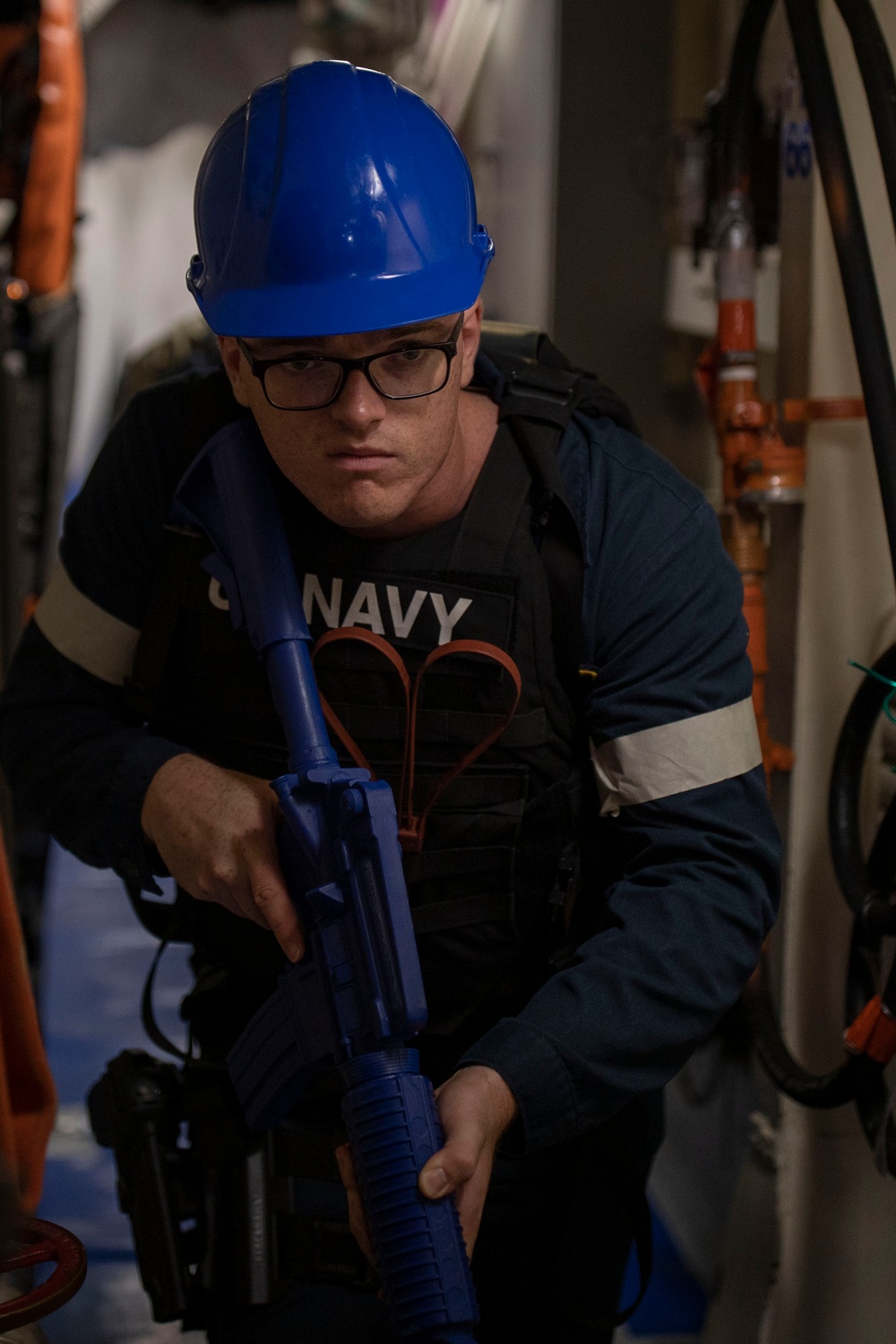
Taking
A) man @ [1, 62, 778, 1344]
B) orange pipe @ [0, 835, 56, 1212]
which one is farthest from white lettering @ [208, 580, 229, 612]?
orange pipe @ [0, 835, 56, 1212]

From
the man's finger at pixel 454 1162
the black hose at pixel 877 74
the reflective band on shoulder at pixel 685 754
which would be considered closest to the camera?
the man's finger at pixel 454 1162

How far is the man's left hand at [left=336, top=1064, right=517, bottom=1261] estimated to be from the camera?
866 millimetres

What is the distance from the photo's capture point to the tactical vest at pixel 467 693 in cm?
113

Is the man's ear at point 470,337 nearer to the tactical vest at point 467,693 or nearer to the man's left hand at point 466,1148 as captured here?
the tactical vest at point 467,693

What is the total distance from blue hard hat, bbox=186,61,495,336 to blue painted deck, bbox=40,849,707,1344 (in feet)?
4.66

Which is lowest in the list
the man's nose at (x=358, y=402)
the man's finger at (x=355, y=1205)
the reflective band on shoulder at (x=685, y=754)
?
the man's finger at (x=355, y=1205)

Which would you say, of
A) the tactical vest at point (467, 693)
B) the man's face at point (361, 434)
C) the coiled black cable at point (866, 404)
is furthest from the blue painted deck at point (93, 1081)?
the man's face at point (361, 434)

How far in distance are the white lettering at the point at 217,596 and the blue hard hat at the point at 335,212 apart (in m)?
0.27

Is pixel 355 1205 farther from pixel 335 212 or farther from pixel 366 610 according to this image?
pixel 335 212

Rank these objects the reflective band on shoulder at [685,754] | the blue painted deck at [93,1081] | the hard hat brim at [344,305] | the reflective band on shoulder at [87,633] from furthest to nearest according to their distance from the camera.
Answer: the blue painted deck at [93,1081]
the reflective band on shoulder at [87,633]
the reflective band on shoulder at [685,754]
the hard hat brim at [344,305]

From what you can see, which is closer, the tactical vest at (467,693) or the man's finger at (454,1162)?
the man's finger at (454,1162)

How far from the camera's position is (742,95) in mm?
1436

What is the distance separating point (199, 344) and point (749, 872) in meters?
1.93

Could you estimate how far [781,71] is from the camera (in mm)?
1623
